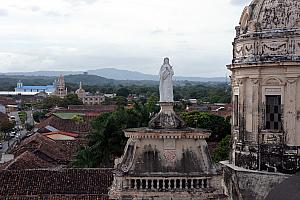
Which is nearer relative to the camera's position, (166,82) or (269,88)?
(166,82)

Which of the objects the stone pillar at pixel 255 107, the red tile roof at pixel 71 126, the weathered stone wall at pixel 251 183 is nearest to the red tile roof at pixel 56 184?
the weathered stone wall at pixel 251 183

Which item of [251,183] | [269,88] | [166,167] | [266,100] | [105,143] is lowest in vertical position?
[105,143]

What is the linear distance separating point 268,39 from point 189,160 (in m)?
5.98

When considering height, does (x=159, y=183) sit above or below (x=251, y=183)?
above

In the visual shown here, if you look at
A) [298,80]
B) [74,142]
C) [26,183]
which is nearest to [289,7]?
[298,80]

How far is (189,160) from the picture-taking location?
1692 cm

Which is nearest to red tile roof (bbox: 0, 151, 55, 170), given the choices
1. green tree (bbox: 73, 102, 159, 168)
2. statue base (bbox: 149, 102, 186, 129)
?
green tree (bbox: 73, 102, 159, 168)

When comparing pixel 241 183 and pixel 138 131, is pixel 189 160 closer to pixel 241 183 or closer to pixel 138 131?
pixel 138 131

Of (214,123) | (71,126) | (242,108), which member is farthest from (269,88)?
(71,126)

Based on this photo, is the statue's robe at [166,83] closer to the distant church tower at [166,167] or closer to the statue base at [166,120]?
the statue base at [166,120]

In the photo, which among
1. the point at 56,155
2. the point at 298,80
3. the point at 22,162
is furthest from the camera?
the point at 56,155

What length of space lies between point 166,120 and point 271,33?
217 inches

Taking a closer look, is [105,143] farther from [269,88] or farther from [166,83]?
[166,83]

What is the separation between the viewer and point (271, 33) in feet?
65.9
